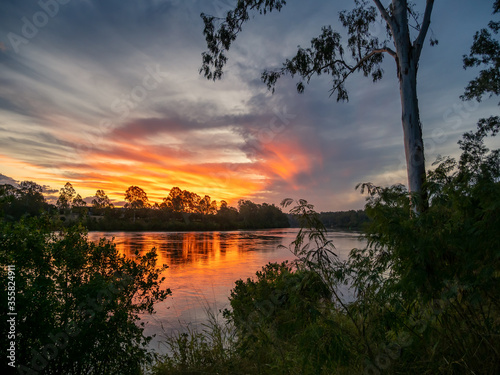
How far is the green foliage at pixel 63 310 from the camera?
9.61ft

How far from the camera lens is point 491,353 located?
245 cm

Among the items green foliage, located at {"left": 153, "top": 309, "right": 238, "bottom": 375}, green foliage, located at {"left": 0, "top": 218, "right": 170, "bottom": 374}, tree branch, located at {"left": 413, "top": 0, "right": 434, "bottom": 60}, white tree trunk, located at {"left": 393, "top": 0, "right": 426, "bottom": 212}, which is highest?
tree branch, located at {"left": 413, "top": 0, "right": 434, "bottom": 60}

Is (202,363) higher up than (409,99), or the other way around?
(409,99)

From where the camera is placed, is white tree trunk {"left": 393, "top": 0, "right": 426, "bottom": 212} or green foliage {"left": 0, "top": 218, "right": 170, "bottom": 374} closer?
green foliage {"left": 0, "top": 218, "right": 170, "bottom": 374}

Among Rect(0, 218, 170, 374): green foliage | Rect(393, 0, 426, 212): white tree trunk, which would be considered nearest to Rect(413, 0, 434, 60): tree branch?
Rect(393, 0, 426, 212): white tree trunk

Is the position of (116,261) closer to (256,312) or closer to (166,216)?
(256,312)

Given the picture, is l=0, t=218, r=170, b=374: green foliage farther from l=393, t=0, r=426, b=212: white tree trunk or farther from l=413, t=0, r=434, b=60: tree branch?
l=413, t=0, r=434, b=60: tree branch

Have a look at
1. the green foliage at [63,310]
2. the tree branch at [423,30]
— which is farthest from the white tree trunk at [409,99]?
the green foliage at [63,310]

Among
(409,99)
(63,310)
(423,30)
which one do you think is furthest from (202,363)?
(423,30)

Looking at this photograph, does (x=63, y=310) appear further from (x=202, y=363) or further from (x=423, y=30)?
(x=423, y=30)

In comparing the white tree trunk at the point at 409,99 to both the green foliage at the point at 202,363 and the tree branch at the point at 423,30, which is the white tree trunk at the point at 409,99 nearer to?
the tree branch at the point at 423,30

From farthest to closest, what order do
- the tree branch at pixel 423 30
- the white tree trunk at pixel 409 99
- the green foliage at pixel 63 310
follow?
the tree branch at pixel 423 30, the white tree trunk at pixel 409 99, the green foliage at pixel 63 310

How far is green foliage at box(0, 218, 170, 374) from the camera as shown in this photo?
9.61 ft

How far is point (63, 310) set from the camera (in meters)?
3.15
